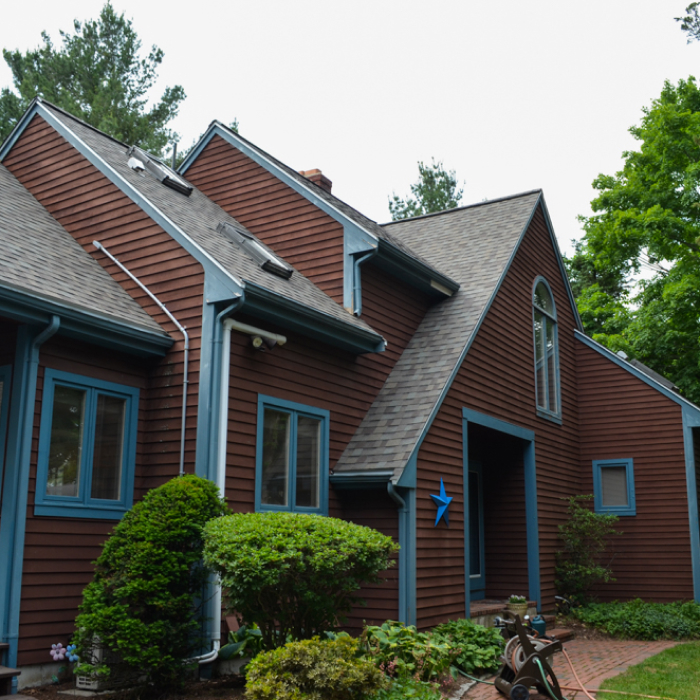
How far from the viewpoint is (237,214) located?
12.8 meters

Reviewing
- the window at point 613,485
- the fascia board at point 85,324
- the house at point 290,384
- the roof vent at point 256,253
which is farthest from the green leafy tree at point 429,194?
the fascia board at point 85,324

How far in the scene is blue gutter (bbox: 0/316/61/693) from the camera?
22.6 feet

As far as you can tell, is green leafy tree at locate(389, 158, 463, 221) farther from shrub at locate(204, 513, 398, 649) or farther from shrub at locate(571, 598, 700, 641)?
shrub at locate(204, 513, 398, 649)

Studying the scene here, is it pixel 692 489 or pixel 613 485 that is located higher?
pixel 613 485

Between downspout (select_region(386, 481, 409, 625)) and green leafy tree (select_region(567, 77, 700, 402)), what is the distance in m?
10.8

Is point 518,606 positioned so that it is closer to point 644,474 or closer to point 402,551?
point 402,551

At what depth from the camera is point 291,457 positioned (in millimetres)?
9227

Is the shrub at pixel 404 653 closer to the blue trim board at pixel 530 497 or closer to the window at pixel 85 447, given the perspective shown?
the window at pixel 85 447

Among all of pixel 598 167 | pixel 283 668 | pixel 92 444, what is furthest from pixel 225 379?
pixel 598 167

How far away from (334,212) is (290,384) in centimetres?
331

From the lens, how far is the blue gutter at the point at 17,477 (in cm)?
689

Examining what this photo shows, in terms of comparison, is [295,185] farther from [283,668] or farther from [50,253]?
[283,668]

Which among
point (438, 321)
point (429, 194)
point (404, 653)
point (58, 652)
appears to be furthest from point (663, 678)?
point (429, 194)

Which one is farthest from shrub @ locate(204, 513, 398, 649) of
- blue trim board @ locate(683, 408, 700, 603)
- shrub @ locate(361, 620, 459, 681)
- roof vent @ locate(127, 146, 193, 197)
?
blue trim board @ locate(683, 408, 700, 603)
